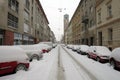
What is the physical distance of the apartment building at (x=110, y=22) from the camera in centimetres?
1856

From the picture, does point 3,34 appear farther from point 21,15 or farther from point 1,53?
point 1,53

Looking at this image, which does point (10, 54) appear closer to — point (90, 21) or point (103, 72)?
point (103, 72)

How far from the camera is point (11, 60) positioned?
863 centimetres

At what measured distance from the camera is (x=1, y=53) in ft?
27.2

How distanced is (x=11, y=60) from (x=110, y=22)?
16.2 metres

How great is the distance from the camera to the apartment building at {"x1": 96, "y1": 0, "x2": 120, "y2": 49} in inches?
731

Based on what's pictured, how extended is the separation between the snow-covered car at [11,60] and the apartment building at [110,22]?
43.2 ft

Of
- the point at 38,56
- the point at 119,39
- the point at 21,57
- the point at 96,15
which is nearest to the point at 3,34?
the point at 38,56

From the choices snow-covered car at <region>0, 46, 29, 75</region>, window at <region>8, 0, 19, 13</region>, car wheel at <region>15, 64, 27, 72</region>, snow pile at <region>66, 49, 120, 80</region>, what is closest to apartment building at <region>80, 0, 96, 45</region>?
window at <region>8, 0, 19, 13</region>

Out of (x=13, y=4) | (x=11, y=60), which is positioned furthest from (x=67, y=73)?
(x=13, y=4)

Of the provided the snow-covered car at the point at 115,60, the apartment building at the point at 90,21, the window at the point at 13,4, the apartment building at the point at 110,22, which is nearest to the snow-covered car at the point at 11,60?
the snow-covered car at the point at 115,60

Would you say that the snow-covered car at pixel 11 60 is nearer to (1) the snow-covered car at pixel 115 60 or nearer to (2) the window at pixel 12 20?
(1) the snow-covered car at pixel 115 60

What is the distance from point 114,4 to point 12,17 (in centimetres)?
1558

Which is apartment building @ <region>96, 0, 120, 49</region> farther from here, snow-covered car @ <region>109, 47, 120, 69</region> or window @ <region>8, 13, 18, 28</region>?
window @ <region>8, 13, 18, 28</region>
